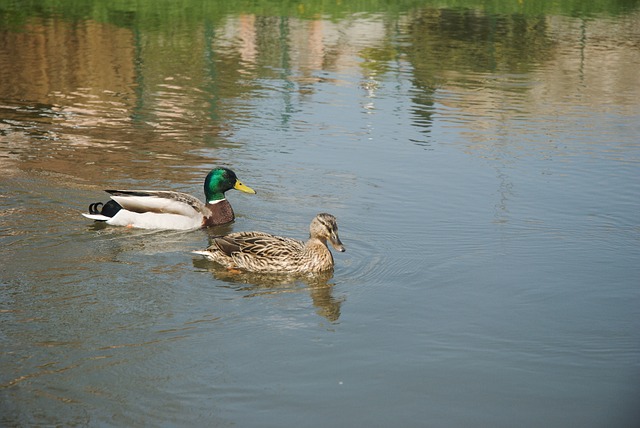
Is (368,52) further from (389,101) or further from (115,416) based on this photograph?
(115,416)

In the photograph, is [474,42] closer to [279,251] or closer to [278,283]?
[279,251]

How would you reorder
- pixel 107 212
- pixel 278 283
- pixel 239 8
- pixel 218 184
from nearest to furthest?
pixel 278 283
pixel 107 212
pixel 218 184
pixel 239 8

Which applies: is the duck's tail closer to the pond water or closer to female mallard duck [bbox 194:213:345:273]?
the pond water

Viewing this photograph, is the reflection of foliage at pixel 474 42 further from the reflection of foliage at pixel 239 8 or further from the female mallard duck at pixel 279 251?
the female mallard duck at pixel 279 251

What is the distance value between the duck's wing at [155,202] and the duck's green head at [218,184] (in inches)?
13.2

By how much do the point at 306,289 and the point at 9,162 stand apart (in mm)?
5125

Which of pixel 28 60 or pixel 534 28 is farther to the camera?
pixel 534 28

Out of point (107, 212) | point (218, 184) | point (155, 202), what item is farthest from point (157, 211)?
point (218, 184)

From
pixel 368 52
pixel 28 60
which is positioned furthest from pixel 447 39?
pixel 28 60

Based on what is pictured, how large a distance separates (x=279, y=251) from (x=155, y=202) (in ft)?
6.00

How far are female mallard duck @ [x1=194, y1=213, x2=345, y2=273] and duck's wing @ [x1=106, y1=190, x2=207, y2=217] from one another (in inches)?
47.6

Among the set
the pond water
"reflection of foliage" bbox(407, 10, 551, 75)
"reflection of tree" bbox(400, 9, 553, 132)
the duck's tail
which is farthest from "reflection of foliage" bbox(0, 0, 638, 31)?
the duck's tail

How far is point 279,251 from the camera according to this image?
8.82 m

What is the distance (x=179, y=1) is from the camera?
91.8ft
